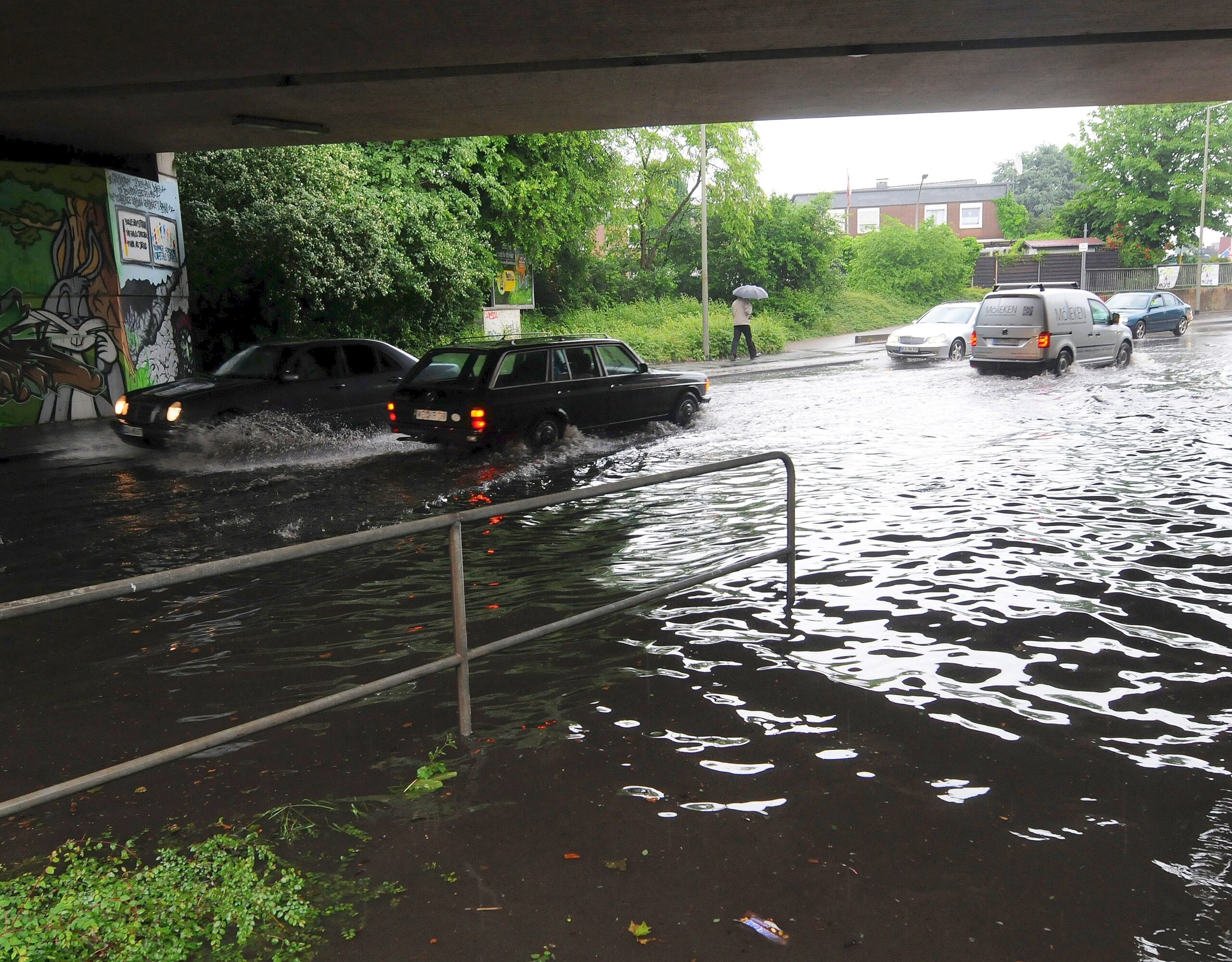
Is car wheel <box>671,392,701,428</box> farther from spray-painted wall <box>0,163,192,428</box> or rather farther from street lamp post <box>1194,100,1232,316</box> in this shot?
street lamp post <box>1194,100,1232,316</box>

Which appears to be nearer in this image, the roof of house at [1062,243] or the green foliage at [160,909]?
the green foliage at [160,909]

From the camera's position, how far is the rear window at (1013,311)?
69.5 feet

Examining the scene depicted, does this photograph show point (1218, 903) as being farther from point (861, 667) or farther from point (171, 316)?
point (171, 316)

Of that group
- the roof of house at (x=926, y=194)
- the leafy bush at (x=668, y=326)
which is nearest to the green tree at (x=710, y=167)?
the leafy bush at (x=668, y=326)

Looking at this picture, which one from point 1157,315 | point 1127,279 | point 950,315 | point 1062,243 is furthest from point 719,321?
point 1062,243

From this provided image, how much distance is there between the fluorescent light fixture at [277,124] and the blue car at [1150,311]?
26109 mm

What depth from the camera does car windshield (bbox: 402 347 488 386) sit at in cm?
1248

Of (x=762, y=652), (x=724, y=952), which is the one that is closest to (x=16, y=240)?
(x=762, y=652)

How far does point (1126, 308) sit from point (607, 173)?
17.0 metres

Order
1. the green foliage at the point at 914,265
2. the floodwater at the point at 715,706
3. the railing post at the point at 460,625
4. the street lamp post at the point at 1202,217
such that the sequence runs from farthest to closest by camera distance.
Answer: the green foliage at the point at 914,265 < the street lamp post at the point at 1202,217 < the railing post at the point at 460,625 < the floodwater at the point at 715,706

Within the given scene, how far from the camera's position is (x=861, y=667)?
5.41m

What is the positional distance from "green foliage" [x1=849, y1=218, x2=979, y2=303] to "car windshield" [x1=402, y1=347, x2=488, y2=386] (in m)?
39.1

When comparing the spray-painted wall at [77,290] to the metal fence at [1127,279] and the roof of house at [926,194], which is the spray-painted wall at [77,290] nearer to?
the metal fence at [1127,279]

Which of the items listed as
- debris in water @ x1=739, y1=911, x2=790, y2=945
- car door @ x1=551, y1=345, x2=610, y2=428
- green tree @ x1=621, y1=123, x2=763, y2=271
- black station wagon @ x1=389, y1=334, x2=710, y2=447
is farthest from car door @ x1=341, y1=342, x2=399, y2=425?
green tree @ x1=621, y1=123, x2=763, y2=271
